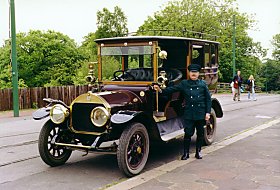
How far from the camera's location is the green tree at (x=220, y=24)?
44.0 m

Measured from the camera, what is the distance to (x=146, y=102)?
6.98 metres

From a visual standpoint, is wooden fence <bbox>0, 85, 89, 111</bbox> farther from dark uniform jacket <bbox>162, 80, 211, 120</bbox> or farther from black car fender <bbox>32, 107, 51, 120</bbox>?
dark uniform jacket <bbox>162, 80, 211, 120</bbox>

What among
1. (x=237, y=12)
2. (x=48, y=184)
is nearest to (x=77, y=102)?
(x=48, y=184)

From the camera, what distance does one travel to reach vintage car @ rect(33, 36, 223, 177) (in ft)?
20.3

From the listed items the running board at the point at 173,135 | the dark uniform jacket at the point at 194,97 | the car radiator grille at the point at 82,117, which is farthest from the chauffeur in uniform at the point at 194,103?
the car radiator grille at the point at 82,117

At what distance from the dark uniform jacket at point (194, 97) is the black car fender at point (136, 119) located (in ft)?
2.46

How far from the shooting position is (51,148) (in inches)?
265

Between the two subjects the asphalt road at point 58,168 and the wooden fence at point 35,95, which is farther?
the wooden fence at point 35,95

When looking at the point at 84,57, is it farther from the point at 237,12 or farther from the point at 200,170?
the point at 200,170

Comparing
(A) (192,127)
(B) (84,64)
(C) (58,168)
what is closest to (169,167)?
(A) (192,127)

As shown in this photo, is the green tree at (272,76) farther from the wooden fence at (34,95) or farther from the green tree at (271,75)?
the wooden fence at (34,95)

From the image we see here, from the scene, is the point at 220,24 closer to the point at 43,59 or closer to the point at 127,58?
the point at 43,59

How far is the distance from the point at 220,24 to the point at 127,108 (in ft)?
137

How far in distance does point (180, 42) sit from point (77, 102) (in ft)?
8.98
